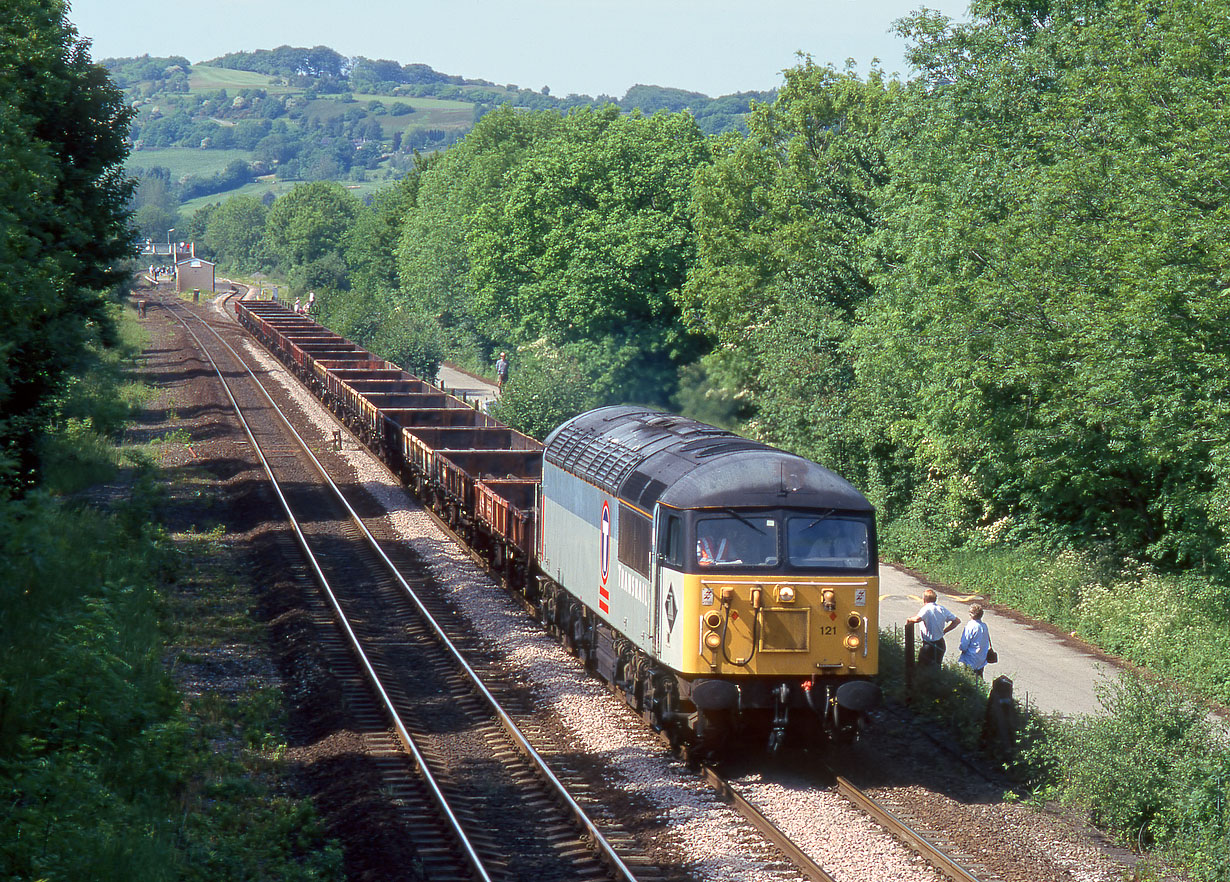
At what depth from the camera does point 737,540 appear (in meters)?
13.3

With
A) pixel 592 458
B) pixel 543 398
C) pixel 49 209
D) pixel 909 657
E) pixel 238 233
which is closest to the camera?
pixel 909 657

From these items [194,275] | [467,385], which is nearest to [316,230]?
[194,275]

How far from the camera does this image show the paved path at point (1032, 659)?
55.3 feet

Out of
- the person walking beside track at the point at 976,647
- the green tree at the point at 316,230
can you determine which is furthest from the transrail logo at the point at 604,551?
the green tree at the point at 316,230

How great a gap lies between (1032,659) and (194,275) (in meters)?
122

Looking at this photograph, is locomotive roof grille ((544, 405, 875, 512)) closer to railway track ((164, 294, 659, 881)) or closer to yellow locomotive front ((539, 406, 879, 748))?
yellow locomotive front ((539, 406, 879, 748))

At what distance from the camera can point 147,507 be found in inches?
1096

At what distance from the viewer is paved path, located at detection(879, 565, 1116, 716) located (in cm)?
1686

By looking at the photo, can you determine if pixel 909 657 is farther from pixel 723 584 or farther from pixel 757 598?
pixel 723 584

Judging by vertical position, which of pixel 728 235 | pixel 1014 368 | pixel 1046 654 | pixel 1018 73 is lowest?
pixel 1046 654

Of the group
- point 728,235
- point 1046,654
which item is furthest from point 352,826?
point 728,235

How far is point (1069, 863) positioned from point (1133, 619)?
902cm

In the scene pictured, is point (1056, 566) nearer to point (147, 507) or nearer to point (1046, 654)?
point (1046, 654)

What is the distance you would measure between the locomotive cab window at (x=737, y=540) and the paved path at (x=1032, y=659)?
4.80 metres
